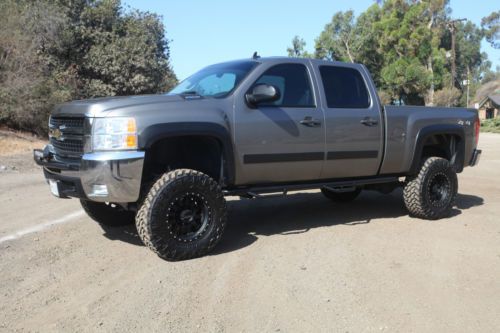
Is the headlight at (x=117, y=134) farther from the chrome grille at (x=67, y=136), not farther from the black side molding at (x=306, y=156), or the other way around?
the black side molding at (x=306, y=156)

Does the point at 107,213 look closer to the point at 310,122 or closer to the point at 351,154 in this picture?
the point at 310,122

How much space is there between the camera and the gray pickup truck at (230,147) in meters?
5.02

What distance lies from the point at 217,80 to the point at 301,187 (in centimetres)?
157

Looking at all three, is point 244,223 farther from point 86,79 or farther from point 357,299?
point 86,79

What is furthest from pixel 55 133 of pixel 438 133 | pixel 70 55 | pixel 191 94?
pixel 70 55

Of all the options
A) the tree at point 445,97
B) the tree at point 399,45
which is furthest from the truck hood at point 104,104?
the tree at point 445,97

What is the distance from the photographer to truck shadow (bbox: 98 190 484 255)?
246 inches

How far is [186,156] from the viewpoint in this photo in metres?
5.84

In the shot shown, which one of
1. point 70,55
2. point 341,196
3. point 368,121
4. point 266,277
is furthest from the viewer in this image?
point 70,55

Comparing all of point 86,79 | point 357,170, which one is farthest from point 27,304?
point 86,79

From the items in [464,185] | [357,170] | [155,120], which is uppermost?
[155,120]

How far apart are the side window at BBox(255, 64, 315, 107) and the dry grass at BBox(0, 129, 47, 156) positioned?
11.3 meters

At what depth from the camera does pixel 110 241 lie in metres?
5.98

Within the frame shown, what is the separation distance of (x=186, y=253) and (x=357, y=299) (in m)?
1.77
